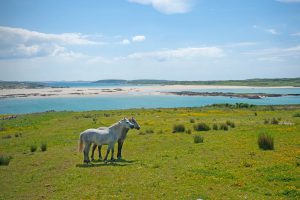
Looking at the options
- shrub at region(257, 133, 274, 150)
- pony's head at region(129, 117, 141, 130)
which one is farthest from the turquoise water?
shrub at region(257, 133, 274, 150)

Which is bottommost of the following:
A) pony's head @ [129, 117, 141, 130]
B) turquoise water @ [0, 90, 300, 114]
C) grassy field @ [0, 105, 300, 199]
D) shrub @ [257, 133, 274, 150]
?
turquoise water @ [0, 90, 300, 114]

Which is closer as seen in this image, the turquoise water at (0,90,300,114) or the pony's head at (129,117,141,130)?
the pony's head at (129,117,141,130)

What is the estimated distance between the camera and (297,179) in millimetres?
11727

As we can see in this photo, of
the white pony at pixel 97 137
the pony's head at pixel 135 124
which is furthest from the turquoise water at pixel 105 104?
the white pony at pixel 97 137

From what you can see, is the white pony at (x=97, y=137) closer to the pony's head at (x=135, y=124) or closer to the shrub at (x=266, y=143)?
the pony's head at (x=135, y=124)

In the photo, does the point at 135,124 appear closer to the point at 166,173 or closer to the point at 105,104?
the point at 166,173

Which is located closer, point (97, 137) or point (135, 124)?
point (97, 137)

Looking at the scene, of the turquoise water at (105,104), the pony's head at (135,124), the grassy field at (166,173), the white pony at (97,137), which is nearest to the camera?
the grassy field at (166,173)

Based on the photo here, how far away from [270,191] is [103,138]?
8665mm

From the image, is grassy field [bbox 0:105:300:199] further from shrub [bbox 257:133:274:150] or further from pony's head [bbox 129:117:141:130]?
pony's head [bbox 129:117:141:130]

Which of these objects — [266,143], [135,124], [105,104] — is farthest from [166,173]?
[105,104]

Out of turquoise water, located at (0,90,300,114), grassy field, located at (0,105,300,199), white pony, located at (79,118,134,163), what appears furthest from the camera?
turquoise water, located at (0,90,300,114)

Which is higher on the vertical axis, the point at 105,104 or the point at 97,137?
the point at 97,137

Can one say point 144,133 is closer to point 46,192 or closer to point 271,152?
point 271,152
